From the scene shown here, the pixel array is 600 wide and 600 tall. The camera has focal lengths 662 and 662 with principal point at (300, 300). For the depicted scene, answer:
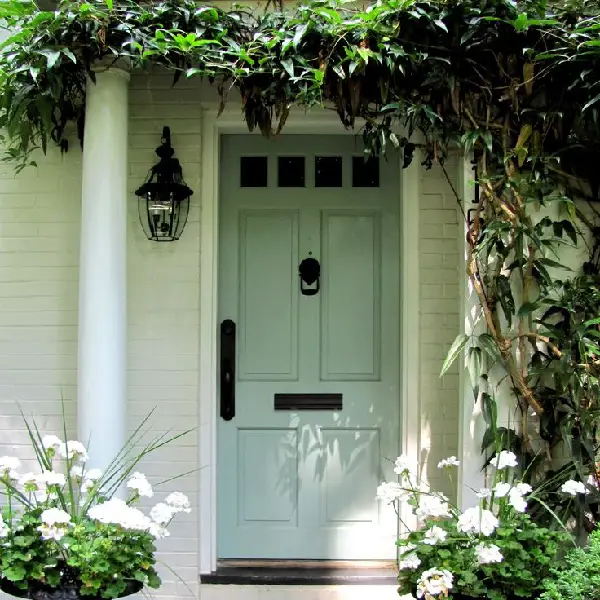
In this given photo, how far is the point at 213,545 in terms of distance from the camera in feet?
10.3

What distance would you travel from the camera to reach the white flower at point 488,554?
218cm

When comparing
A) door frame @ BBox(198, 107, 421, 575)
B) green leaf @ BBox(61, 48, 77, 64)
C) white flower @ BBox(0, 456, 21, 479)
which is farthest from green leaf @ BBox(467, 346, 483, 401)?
green leaf @ BBox(61, 48, 77, 64)

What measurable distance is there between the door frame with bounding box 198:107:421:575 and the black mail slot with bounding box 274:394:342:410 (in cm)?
32

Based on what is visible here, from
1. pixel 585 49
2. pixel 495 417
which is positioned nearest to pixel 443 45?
pixel 585 49

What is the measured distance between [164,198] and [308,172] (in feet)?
2.49

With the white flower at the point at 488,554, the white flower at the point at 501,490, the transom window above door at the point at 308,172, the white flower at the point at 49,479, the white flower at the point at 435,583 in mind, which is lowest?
the white flower at the point at 435,583

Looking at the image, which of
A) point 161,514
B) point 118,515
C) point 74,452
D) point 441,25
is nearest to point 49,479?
point 74,452

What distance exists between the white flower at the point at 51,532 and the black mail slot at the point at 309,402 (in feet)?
4.36

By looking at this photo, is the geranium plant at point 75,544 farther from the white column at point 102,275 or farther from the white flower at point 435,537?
the white flower at point 435,537

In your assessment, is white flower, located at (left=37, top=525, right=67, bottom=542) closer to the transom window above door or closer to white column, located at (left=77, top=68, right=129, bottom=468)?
white column, located at (left=77, top=68, right=129, bottom=468)

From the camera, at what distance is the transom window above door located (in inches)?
132

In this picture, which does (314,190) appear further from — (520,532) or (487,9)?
(520,532)

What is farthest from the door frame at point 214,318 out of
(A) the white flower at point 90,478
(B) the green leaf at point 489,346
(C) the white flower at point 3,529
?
(C) the white flower at point 3,529

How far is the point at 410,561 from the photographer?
2271mm
